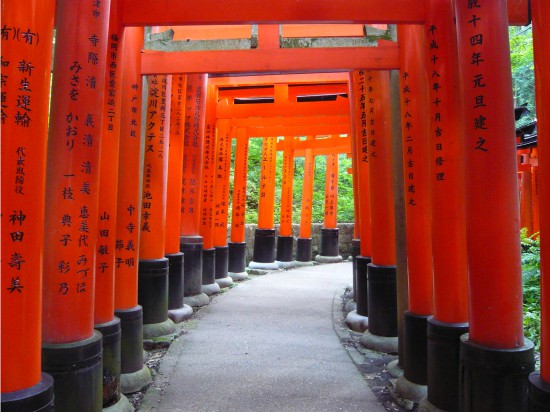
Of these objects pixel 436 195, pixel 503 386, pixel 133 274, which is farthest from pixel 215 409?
pixel 436 195

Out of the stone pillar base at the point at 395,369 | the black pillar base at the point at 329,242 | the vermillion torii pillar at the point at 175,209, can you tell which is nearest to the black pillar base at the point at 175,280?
the vermillion torii pillar at the point at 175,209

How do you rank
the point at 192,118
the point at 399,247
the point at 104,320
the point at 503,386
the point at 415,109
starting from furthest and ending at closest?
the point at 192,118 < the point at 399,247 < the point at 415,109 < the point at 104,320 < the point at 503,386

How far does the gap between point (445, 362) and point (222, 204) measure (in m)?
7.03

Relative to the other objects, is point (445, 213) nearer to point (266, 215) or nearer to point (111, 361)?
point (111, 361)

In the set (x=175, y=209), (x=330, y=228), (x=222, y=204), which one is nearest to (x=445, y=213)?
(x=175, y=209)

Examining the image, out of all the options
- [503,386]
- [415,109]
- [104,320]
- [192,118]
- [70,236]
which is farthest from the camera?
[192,118]

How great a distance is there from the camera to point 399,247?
4.32 meters

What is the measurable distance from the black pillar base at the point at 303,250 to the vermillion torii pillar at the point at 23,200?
11.4m

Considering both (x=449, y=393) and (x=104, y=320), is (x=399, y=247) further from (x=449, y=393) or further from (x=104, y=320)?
(x=104, y=320)

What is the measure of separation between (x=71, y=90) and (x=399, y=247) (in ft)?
9.66

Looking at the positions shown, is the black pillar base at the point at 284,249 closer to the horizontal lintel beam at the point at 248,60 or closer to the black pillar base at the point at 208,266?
the black pillar base at the point at 208,266

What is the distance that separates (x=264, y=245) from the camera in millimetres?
12062

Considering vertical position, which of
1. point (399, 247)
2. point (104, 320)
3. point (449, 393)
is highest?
point (399, 247)

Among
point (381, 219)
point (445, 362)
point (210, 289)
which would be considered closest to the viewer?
point (445, 362)
